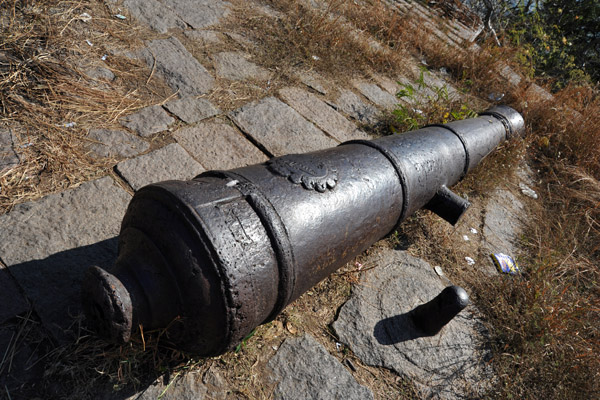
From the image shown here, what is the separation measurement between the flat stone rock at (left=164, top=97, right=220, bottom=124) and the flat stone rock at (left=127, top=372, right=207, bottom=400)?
2.14 metres

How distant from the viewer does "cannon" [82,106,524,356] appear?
5.05 feet

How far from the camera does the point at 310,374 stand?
220 cm

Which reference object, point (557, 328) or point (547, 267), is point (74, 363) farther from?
point (547, 267)

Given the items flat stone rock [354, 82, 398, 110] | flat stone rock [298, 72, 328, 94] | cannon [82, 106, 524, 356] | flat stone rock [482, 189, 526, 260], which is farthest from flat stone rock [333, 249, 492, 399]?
flat stone rock [354, 82, 398, 110]

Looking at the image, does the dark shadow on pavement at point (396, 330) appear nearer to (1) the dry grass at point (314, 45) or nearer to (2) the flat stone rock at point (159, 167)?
(2) the flat stone rock at point (159, 167)

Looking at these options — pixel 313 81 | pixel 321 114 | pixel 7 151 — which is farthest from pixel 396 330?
pixel 313 81

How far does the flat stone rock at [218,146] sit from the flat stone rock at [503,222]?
6.64 ft

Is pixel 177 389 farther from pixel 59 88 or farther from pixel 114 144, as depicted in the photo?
pixel 59 88

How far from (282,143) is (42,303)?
220cm

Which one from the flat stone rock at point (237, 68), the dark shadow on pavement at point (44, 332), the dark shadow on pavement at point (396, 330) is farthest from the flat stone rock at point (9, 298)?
the flat stone rock at point (237, 68)

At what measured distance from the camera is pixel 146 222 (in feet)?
5.40

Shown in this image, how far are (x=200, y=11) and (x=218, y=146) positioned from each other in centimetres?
223

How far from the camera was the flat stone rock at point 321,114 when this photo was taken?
13.7ft

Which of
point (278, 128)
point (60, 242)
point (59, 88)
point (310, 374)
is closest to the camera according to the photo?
point (310, 374)
